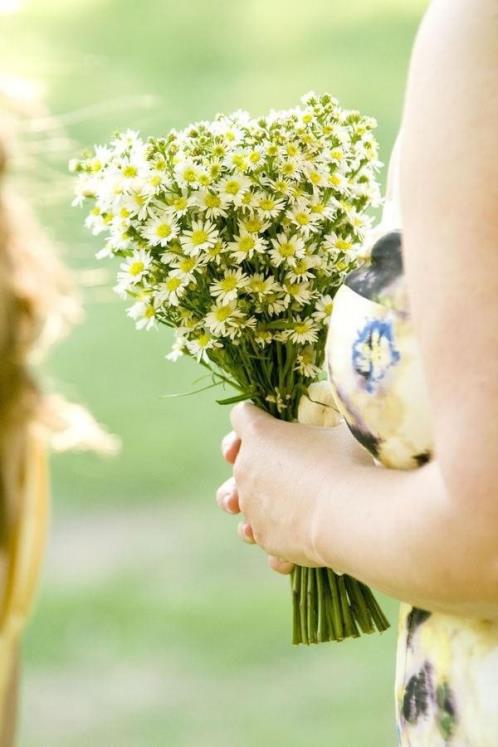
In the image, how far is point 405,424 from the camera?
124 cm

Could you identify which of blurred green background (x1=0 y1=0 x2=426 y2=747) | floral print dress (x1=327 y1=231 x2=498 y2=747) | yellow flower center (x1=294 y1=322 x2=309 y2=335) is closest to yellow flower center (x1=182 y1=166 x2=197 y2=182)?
blurred green background (x1=0 y1=0 x2=426 y2=747)

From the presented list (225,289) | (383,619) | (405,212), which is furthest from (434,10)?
(383,619)

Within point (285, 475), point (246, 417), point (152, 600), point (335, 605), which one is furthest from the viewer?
point (152, 600)

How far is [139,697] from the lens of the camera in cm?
455

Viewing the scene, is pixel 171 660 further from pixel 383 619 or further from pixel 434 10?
pixel 434 10

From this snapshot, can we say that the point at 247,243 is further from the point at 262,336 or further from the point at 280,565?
the point at 280,565

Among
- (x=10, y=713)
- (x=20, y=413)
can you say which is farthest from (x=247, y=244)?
(x=10, y=713)

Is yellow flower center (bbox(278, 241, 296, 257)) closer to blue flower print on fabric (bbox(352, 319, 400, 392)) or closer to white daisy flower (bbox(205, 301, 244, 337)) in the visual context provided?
white daisy flower (bbox(205, 301, 244, 337))

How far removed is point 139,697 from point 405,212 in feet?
12.0

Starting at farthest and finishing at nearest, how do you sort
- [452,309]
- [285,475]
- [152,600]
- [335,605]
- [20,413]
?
[152,600] → [335,605] → [285,475] → [20,413] → [452,309]

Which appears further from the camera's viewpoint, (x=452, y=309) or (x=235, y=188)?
(x=235, y=188)

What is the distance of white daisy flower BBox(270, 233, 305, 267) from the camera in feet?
5.19

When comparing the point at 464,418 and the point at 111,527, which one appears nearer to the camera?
the point at 464,418

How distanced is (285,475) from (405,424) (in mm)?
191
